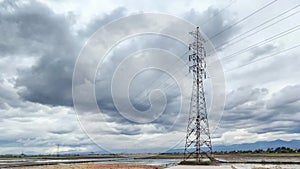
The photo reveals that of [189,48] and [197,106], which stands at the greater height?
[189,48]

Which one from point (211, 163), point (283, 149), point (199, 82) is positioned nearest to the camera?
point (211, 163)

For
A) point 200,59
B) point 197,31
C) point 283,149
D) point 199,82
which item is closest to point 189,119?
point 199,82

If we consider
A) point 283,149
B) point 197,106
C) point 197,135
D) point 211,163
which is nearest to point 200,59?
point 197,106

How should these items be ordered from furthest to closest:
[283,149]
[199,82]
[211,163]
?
[283,149] < [199,82] < [211,163]

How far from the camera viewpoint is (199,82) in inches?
2034

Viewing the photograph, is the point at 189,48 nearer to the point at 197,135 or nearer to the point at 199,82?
the point at 199,82

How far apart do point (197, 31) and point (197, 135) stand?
16014 mm

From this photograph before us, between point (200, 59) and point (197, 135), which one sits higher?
point (200, 59)

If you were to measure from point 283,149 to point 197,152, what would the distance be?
165088mm

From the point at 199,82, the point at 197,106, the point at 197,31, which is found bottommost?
the point at 197,106

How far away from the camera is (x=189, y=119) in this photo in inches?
1972

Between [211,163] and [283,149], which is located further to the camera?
[283,149]

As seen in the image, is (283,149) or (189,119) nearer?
(189,119)

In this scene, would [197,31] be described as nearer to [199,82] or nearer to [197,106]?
[199,82]
